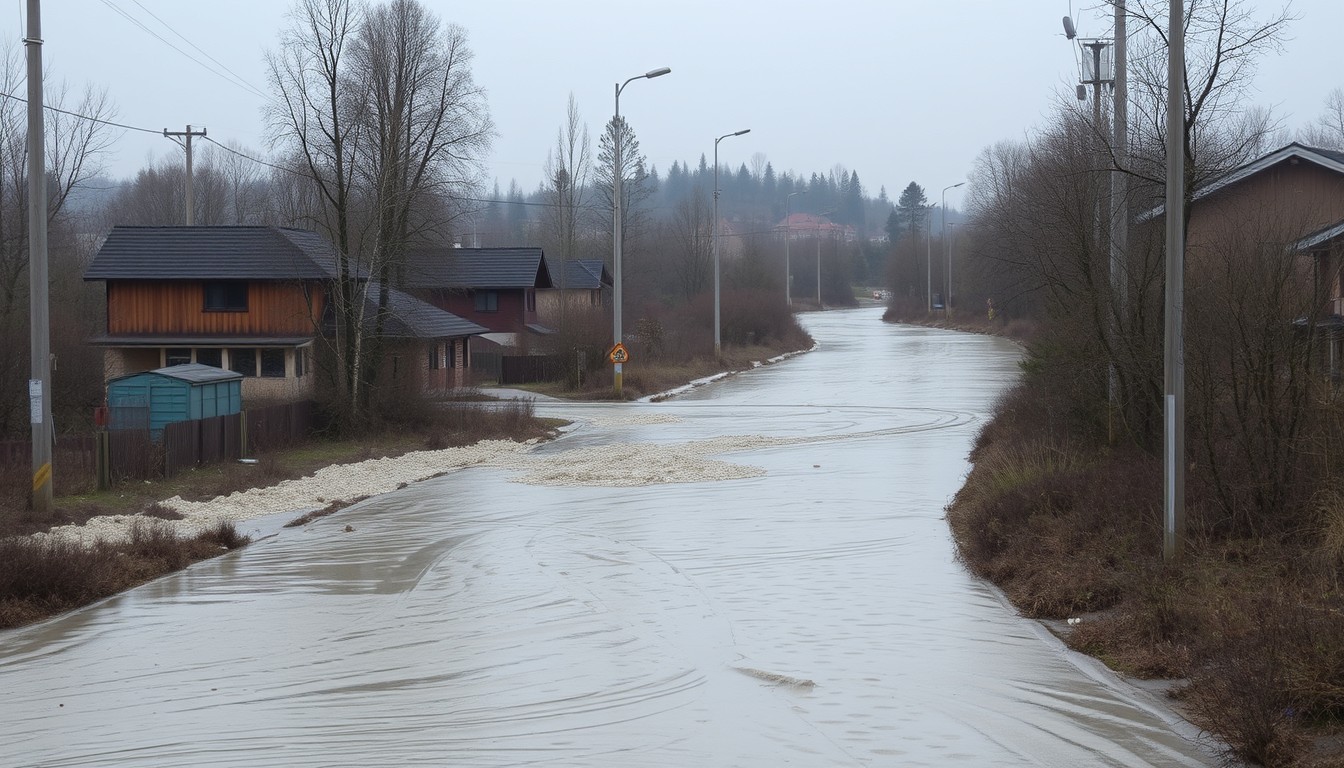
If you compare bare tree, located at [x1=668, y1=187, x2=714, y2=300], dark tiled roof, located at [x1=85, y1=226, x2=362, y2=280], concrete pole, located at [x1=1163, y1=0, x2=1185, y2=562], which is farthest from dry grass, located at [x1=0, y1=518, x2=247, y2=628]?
bare tree, located at [x1=668, y1=187, x2=714, y2=300]

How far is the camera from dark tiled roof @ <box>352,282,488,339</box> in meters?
→ 35.5

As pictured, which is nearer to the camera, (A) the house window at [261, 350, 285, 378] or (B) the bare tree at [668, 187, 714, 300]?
(A) the house window at [261, 350, 285, 378]

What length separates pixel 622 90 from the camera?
1844 inches

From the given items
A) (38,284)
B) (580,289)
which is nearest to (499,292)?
(580,289)

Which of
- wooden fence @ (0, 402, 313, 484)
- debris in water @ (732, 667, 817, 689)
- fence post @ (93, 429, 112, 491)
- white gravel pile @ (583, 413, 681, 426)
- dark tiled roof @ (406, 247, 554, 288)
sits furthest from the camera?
dark tiled roof @ (406, 247, 554, 288)

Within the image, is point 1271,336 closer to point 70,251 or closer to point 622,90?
point 622,90

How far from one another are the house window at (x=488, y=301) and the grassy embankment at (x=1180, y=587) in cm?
4942

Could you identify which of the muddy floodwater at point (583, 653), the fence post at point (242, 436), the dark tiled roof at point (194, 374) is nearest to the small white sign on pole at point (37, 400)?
the muddy floodwater at point (583, 653)

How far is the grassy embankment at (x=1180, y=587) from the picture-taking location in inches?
292

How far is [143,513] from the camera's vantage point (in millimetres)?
18969

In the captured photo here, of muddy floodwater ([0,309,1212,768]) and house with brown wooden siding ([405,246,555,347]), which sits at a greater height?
house with brown wooden siding ([405,246,555,347])

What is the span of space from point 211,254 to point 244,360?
3.60 m

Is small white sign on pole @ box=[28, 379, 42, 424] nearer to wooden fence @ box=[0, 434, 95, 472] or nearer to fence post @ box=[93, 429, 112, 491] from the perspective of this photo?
fence post @ box=[93, 429, 112, 491]

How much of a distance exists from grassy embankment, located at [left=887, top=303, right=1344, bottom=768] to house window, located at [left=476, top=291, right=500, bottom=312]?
1946 inches
